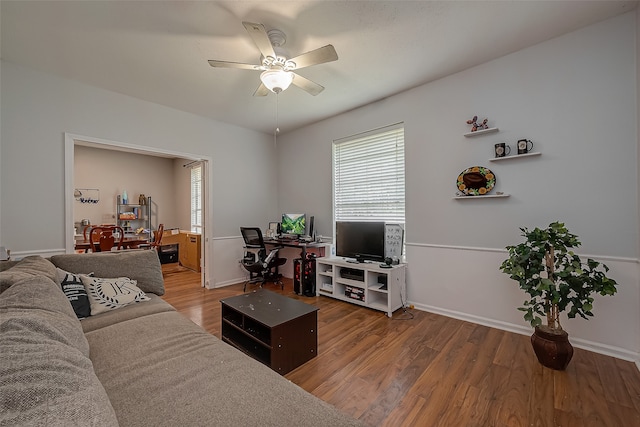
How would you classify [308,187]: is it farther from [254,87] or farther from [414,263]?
[414,263]

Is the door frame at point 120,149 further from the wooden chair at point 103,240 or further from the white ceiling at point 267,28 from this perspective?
the wooden chair at point 103,240

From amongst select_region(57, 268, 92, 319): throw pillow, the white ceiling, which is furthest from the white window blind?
select_region(57, 268, 92, 319): throw pillow

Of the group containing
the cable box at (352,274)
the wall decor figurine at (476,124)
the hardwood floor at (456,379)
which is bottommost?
the hardwood floor at (456,379)

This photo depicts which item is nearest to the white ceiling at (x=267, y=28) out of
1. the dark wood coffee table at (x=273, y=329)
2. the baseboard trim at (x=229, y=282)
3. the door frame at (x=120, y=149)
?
the door frame at (x=120, y=149)

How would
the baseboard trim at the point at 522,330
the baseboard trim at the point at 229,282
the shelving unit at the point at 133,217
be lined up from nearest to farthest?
the baseboard trim at the point at 522,330 → the baseboard trim at the point at 229,282 → the shelving unit at the point at 133,217

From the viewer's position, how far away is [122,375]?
118 cm

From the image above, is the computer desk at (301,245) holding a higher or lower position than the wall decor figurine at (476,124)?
lower

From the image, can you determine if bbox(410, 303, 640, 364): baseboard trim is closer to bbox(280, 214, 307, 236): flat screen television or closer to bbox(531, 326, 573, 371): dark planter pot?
bbox(531, 326, 573, 371): dark planter pot

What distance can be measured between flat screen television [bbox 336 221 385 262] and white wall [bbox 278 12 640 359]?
399 millimetres

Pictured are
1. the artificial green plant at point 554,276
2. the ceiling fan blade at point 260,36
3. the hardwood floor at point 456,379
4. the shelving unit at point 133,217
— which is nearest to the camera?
the hardwood floor at point 456,379

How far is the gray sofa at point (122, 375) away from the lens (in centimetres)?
61

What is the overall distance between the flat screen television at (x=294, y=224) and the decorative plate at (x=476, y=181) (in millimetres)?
2492

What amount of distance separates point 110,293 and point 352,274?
2.58 meters

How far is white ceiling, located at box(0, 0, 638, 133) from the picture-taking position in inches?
79.3
